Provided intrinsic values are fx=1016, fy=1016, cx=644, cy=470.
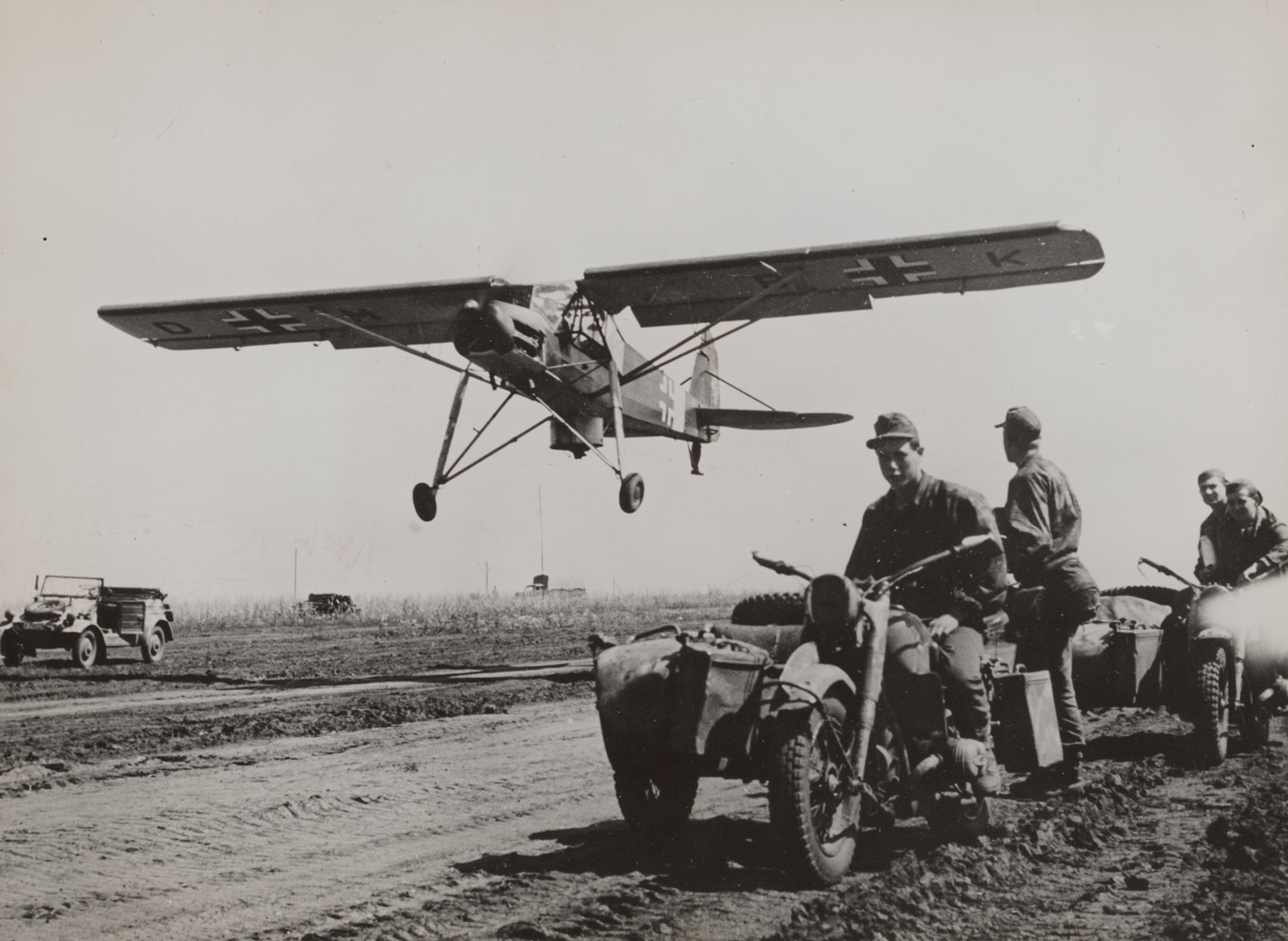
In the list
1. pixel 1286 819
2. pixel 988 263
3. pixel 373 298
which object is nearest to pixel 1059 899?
pixel 1286 819

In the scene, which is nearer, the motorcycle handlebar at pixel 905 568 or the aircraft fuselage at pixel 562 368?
the motorcycle handlebar at pixel 905 568

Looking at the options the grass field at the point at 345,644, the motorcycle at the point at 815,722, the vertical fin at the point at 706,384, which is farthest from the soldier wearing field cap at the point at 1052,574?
the vertical fin at the point at 706,384

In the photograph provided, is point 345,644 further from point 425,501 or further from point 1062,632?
point 1062,632

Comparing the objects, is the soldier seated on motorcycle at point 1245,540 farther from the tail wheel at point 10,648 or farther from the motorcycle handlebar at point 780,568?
the tail wheel at point 10,648

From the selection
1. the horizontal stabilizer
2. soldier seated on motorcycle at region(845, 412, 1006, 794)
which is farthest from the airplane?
soldier seated on motorcycle at region(845, 412, 1006, 794)

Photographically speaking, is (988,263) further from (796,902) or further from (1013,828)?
(796,902)

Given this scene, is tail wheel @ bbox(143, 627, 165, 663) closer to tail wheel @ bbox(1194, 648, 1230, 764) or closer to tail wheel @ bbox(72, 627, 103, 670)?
tail wheel @ bbox(72, 627, 103, 670)
